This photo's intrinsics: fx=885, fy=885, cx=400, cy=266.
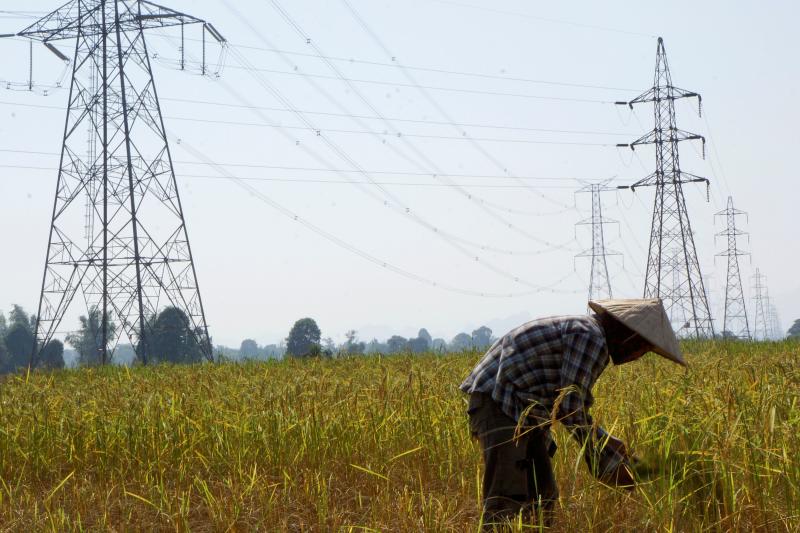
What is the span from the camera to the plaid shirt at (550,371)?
4277 millimetres

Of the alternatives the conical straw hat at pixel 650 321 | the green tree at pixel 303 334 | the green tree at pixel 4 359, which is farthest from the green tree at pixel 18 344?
the conical straw hat at pixel 650 321

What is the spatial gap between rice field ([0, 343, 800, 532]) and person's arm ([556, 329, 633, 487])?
0.69 feet

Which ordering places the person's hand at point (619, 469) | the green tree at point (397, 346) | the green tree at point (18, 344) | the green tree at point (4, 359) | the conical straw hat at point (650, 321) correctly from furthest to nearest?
the green tree at point (18, 344) → the green tree at point (4, 359) → the green tree at point (397, 346) → the person's hand at point (619, 469) → the conical straw hat at point (650, 321)

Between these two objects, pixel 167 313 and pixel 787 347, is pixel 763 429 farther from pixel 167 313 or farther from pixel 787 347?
pixel 167 313

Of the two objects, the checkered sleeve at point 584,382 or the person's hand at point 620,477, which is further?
the person's hand at point 620,477

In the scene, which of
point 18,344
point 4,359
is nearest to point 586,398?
point 4,359

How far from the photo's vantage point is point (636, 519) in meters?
4.70

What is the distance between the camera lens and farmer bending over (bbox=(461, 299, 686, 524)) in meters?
4.27

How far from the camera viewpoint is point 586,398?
4.34 m

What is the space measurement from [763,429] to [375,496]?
8.46 ft

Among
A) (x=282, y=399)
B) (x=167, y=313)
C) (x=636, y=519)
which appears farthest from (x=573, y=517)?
(x=167, y=313)

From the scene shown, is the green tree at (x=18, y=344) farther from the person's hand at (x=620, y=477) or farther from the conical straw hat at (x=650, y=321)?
the conical straw hat at (x=650, y=321)

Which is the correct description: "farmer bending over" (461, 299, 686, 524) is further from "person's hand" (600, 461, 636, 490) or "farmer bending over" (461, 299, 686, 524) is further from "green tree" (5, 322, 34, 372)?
"green tree" (5, 322, 34, 372)

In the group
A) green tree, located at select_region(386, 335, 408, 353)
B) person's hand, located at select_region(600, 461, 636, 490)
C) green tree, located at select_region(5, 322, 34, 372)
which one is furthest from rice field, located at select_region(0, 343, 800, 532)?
green tree, located at select_region(5, 322, 34, 372)
